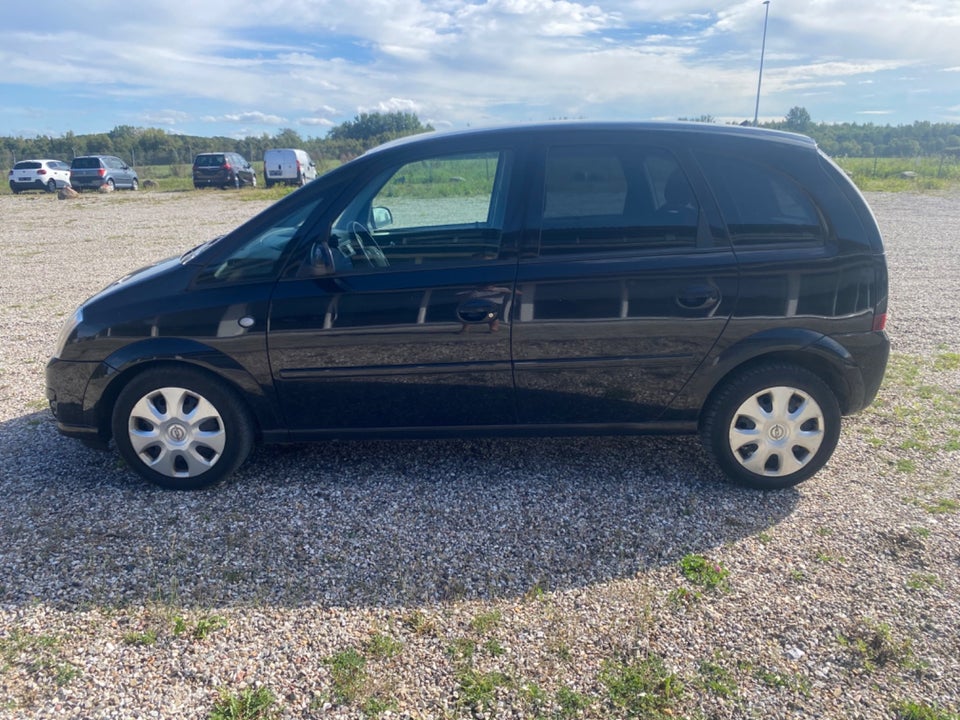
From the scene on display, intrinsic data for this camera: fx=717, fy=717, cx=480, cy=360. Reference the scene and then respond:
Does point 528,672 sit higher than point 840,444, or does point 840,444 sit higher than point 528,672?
point 840,444

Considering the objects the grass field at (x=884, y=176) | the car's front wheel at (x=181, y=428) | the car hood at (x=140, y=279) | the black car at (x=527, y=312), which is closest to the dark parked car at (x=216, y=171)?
the grass field at (x=884, y=176)

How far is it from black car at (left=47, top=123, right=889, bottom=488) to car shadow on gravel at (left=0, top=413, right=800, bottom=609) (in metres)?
0.30

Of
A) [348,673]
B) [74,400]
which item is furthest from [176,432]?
[348,673]

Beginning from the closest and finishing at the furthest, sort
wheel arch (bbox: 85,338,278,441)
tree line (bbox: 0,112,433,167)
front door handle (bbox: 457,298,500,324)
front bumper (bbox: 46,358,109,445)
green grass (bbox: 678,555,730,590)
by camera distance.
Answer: green grass (bbox: 678,555,730,590)
front door handle (bbox: 457,298,500,324)
wheel arch (bbox: 85,338,278,441)
front bumper (bbox: 46,358,109,445)
tree line (bbox: 0,112,433,167)

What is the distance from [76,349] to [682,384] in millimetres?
3232

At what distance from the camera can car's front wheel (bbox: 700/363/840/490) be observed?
3.76 metres

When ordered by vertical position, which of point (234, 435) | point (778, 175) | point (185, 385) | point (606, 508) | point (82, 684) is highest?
point (778, 175)

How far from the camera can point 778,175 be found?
12.3ft

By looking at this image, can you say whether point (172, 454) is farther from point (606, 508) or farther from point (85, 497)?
point (606, 508)

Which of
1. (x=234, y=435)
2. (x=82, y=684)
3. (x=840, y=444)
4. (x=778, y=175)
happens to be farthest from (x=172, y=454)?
(x=840, y=444)

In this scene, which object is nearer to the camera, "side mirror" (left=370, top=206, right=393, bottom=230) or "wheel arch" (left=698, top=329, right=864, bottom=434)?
"wheel arch" (left=698, top=329, right=864, bottom=434)

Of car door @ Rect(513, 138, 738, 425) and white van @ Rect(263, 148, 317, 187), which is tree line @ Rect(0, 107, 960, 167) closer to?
white van @ Rect(263, 148, 317, 187)

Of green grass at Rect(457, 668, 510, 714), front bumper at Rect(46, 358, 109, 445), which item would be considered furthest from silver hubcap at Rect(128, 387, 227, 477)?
green grass at Rect(457, 668, 510, 714)

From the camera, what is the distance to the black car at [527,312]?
12.0 feet
